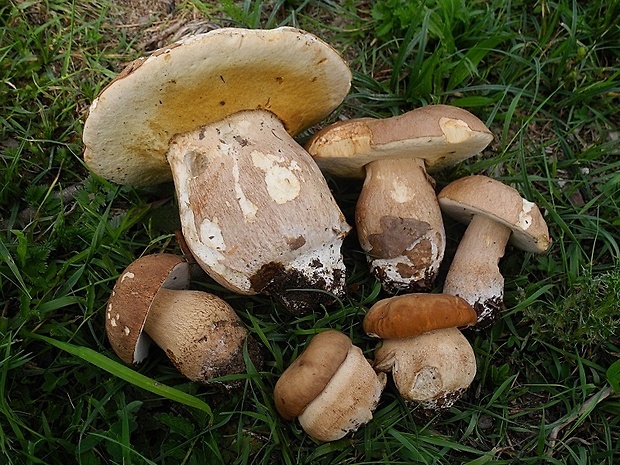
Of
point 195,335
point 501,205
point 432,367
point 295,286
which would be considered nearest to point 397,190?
point 501,205

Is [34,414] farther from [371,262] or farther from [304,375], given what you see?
[371,262]

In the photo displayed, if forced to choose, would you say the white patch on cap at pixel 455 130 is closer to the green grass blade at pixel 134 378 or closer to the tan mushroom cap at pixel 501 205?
the tan mushroom cap at pixel 501 205

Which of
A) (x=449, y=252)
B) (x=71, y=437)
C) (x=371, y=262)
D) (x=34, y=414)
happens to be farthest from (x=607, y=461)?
(x=34, y=414)

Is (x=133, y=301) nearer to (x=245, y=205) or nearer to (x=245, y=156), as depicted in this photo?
(x=245, y=205)

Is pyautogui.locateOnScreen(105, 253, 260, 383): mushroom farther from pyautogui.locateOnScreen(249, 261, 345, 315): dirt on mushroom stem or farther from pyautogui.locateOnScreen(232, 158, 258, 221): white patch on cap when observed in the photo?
pyautogui.locateOnScreen(232, 158, 258, 221): white patch on cap

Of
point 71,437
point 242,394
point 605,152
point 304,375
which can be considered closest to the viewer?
point 304,375

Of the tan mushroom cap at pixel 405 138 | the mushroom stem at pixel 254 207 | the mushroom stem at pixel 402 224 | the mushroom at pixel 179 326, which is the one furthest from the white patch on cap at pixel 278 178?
the mushroom at pixel 179 326

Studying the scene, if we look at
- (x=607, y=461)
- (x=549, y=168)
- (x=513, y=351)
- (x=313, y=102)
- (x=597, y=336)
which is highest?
(x=313, y=102)
